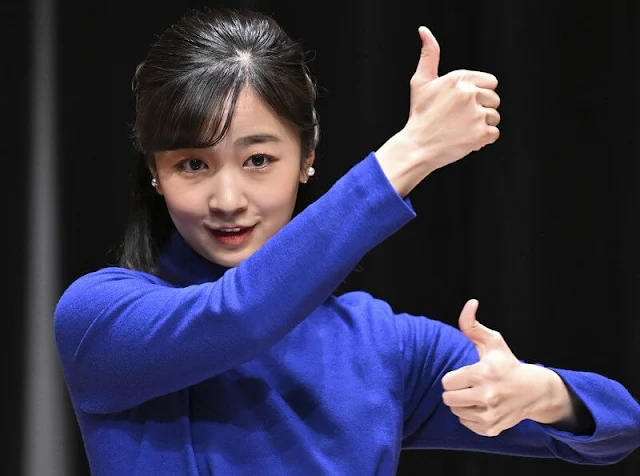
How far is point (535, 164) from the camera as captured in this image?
6.28 ft

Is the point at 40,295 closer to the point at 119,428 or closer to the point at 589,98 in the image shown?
the point at 119,428

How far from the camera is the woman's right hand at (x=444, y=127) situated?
1.02 metres

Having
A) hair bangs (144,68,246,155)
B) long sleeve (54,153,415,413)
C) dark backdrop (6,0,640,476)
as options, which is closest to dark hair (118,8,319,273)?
hair bangs (144,68,246,155)

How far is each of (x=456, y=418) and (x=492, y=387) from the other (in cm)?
24

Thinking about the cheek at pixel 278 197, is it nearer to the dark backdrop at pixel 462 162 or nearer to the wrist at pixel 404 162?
the wrist at pixel 404 162

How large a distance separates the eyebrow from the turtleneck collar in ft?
0.49

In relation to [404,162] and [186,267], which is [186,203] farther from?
[404,162]

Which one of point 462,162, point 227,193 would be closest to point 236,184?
point 227,193

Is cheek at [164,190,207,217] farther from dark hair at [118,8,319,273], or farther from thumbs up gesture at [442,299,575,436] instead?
thumbs up gesture at [442,299,575,436]

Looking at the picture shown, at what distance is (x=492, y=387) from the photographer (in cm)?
109

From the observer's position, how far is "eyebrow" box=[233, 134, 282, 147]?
116 cm

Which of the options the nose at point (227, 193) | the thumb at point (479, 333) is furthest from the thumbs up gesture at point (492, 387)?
the nose at point (227, 193)

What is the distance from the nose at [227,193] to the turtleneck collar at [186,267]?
89 millimetres

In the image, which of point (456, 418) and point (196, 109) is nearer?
point (196, 109)
